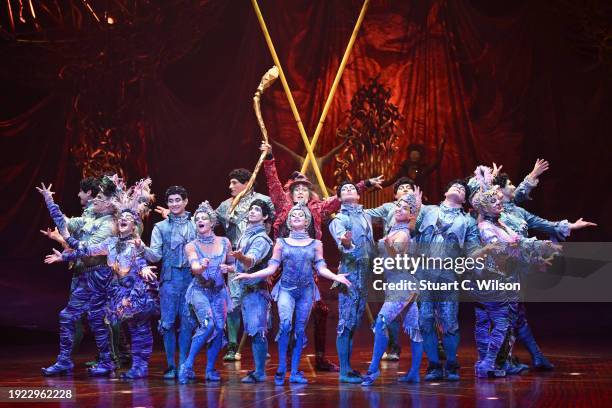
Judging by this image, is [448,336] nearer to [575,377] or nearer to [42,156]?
[575,377]

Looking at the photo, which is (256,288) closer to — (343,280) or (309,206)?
(343,280)

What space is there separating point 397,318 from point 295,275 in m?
0.77

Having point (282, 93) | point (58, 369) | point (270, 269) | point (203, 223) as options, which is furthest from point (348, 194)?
point (282, 93)

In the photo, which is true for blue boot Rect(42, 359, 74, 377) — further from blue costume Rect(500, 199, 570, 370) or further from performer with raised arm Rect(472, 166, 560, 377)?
blue costume Rect(500, 199, 570, 370)

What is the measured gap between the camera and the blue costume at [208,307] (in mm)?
6695

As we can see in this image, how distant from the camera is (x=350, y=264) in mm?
6930

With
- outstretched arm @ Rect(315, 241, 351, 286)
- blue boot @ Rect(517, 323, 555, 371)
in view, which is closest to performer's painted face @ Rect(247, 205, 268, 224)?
outstretched arm @ Rect(315, 241, 351, 286)

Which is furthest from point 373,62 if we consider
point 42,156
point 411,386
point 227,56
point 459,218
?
point 411,386

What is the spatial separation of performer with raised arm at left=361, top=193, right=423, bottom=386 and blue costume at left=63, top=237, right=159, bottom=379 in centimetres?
170

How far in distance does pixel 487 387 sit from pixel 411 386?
503 millimetres

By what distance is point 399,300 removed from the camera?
258 inches

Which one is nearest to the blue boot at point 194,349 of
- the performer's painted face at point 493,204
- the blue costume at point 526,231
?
the performer's painted face at point 493,204

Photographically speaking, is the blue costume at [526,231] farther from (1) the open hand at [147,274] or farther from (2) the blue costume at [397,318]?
(1) the open hand at [147,274]

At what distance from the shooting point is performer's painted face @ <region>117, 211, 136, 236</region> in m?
7.11
